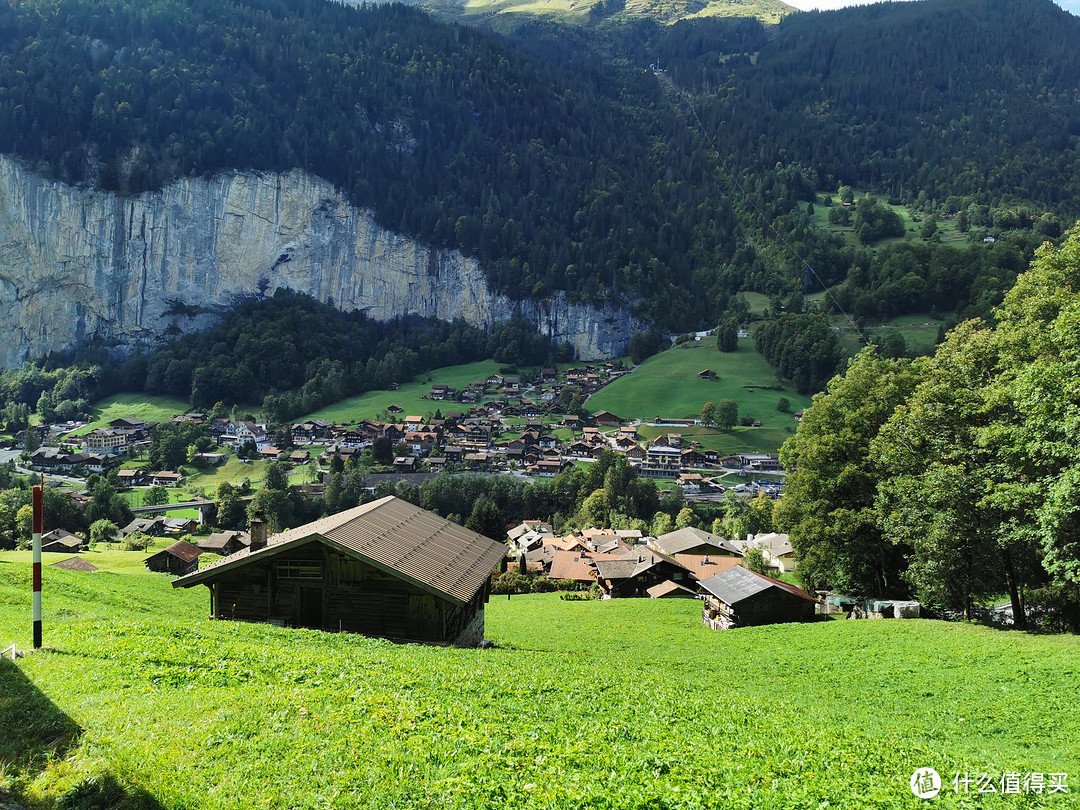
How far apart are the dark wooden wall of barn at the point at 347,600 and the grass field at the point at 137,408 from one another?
349ft

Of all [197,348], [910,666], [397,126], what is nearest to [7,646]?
[910,666]

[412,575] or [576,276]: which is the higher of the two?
[576,276]

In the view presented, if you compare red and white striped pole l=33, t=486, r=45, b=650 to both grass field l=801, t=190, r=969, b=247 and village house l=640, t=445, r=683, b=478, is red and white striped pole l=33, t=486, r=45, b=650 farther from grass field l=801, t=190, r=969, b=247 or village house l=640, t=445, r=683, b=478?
grass field l=801, t=190, r=969, b=247

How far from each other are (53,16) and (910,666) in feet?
676

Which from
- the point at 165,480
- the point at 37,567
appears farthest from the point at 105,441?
the point at 37,567

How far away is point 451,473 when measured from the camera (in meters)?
76.6

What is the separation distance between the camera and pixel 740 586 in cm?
2622

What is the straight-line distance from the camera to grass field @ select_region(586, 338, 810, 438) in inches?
3971

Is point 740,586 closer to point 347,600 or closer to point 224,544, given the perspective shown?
point 347,600

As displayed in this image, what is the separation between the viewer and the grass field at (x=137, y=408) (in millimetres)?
107812

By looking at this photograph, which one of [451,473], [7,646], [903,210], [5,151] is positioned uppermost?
[903,210]

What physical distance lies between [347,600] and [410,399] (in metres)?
104

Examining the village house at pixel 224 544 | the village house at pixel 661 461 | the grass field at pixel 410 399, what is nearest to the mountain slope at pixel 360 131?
the grass field at pixel 410 399

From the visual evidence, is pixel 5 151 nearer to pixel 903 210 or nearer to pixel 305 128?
pixel 305 128
